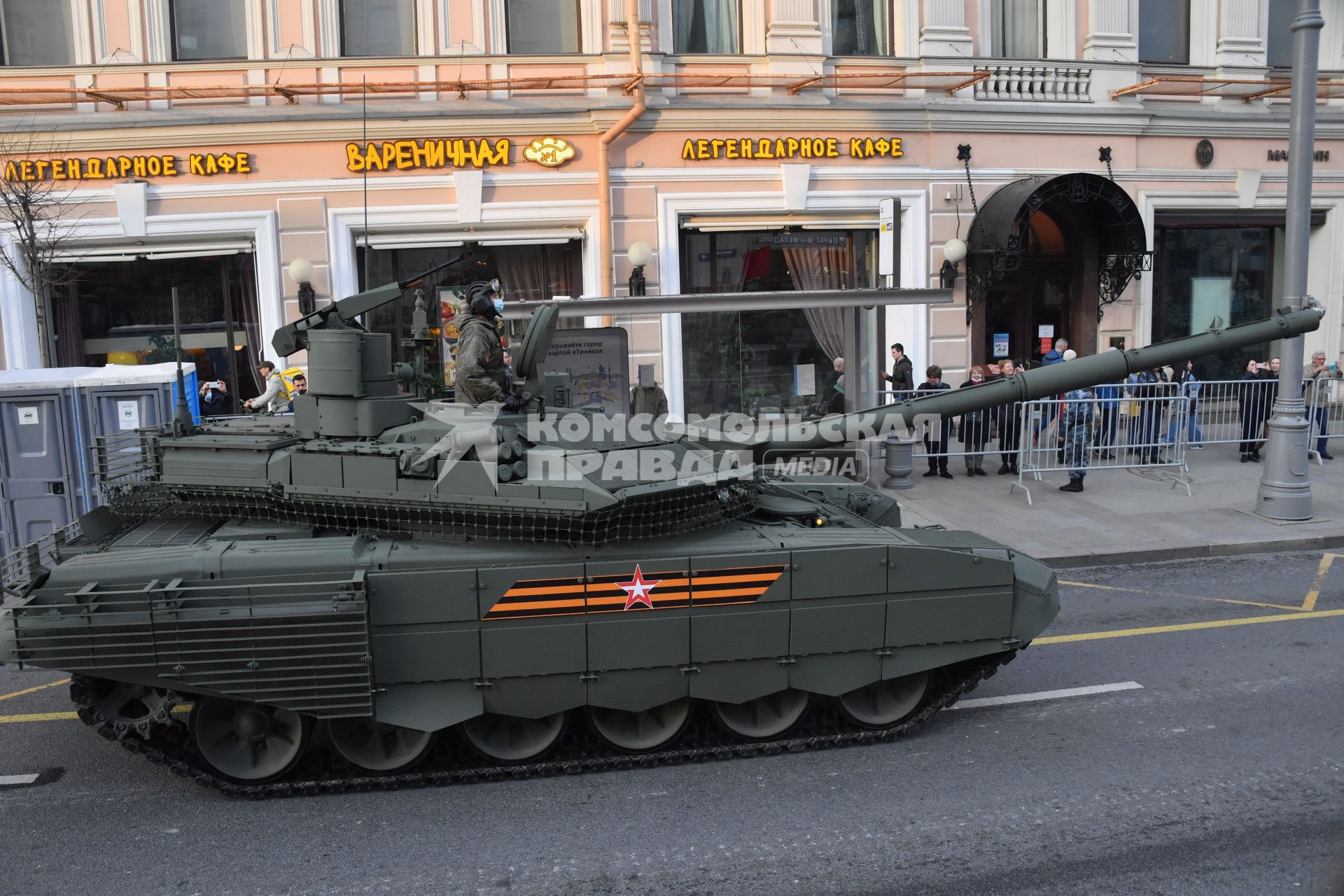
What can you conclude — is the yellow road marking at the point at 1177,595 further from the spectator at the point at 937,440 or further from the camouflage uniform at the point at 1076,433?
the spectator at the point at 937,440

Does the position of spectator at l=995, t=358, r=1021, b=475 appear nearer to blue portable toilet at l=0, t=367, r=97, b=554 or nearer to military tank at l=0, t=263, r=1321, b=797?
military tank at l=0, t=263, r=1321, b=797

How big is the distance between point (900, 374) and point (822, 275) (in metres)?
2.51

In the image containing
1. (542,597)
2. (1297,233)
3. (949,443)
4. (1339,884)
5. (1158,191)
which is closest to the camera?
(1339,884)

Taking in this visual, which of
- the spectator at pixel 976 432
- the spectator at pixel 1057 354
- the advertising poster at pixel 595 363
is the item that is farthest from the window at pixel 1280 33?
the advertising poster at pixel 595 363

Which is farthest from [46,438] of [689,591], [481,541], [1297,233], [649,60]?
[1297,233]

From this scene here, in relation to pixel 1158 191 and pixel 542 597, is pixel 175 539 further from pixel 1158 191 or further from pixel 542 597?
pixel 1158 191

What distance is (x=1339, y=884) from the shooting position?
1986 mm

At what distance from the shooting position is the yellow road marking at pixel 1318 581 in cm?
941

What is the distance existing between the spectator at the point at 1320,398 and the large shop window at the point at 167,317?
1459 cm

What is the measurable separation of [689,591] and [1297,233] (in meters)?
9.26

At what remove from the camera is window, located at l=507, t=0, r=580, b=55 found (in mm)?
15312

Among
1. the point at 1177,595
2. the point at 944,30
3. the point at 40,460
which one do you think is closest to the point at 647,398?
the point at 1177,595

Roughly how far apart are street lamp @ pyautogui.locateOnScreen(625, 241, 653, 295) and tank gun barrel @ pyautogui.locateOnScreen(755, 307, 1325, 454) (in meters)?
7.87

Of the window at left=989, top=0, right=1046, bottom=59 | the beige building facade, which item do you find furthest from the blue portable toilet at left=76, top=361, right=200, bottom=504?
the window at left=989, top=0, right=1046, bottom=59
